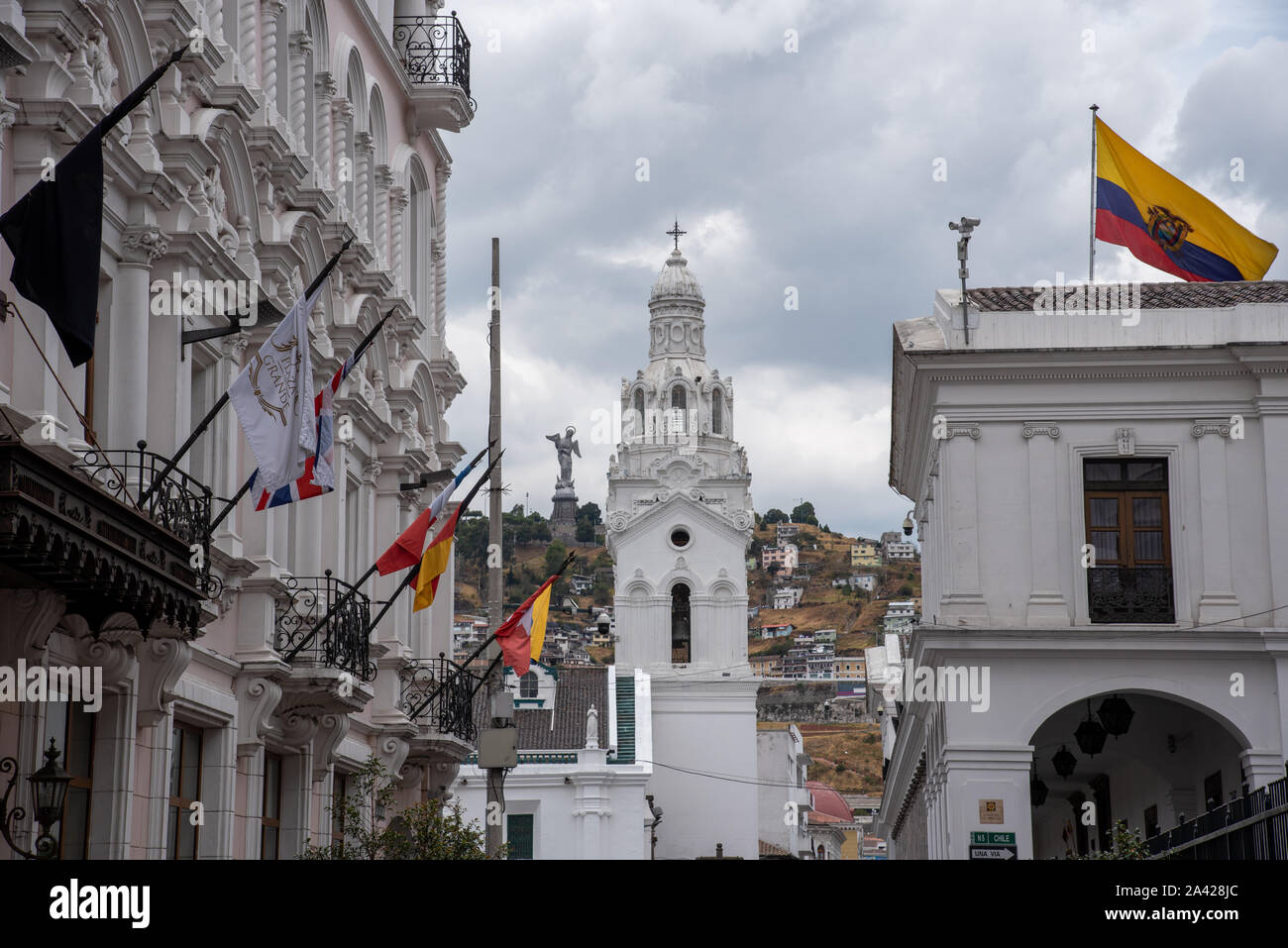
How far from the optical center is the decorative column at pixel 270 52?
71.1 ft

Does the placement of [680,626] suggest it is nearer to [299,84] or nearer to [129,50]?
[299,84]

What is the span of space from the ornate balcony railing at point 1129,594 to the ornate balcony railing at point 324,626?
11.2 m

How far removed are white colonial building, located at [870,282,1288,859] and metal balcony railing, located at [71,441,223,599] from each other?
14.3 m

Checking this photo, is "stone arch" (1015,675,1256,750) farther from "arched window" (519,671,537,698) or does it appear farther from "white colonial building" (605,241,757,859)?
"white colonial building" (605,241,757,859)

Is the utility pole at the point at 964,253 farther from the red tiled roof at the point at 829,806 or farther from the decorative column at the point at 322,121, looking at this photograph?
the red tiled roof at the point at 829,806

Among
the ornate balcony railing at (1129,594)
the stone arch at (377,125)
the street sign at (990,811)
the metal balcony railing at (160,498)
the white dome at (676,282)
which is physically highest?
the white dome at (676,282)

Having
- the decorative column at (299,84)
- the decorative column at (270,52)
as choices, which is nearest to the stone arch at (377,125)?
the decorative column at (299,84)

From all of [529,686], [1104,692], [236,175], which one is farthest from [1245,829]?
[529,686]

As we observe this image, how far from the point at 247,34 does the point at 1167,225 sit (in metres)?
15.0

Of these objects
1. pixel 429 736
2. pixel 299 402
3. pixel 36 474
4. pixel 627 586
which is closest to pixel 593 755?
pixel 627 586

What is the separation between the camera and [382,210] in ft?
90.7
